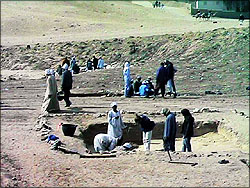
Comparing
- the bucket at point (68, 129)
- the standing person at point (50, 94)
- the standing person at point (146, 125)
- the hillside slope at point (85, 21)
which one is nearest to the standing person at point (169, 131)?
the standing person at point (146, 125)

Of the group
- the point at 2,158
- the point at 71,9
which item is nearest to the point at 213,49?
the point at 2,158

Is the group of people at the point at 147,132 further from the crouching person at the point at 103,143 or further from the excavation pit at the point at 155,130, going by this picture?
the excavation pit at the point at 155,130

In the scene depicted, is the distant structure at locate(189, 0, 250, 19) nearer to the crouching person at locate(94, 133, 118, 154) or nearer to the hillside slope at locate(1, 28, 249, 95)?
the hillside slope at locate(1, 28, 249, 95)

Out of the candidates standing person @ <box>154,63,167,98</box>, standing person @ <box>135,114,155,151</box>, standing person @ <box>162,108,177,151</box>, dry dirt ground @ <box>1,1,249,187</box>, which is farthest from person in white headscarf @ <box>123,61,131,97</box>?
standing person @ <box>162,108,177,151</box>

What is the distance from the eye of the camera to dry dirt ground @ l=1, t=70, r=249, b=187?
12469 mm

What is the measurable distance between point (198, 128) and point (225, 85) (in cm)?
814

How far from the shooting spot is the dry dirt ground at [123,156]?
12.5 meters

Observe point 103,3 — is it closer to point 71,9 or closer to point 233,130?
point 71,9

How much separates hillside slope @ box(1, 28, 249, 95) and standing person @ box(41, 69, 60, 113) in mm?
6796

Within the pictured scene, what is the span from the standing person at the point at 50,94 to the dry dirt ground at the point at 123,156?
366 millimetres

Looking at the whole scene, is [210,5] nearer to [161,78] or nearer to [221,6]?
[221,6]

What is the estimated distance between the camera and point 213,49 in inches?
1276

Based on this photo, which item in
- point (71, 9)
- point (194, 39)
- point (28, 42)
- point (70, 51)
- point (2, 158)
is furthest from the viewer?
point (71, 9)

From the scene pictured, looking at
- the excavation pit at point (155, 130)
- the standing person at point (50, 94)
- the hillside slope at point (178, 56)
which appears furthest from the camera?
the hillside slope at point (178, 56)
